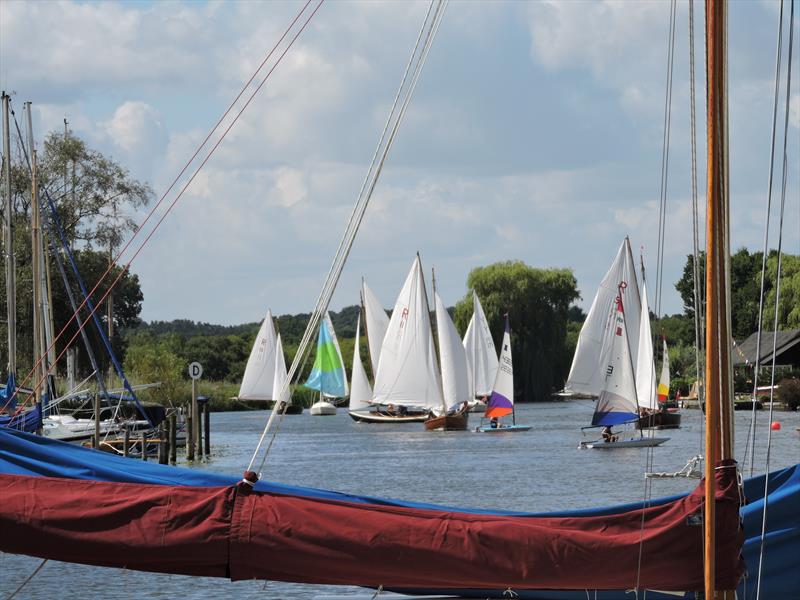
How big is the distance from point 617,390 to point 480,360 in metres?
25.5

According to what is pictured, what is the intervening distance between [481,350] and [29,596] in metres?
53.3

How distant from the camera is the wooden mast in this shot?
7.32m

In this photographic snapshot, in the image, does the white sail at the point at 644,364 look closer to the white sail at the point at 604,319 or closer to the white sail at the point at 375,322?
the white sail at the point at 604,319

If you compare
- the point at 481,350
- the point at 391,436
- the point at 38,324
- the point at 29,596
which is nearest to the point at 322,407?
the point at 481,350

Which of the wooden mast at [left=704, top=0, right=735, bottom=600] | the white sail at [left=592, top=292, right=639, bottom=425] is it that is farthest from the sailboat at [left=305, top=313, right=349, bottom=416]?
the wooden mast at [left=704, top=0, right=735, bottom=600]

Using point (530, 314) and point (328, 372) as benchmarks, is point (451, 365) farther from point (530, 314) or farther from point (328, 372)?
point (530, 314)

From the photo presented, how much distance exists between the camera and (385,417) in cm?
6931

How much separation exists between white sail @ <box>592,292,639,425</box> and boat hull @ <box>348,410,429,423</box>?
21.1 meters

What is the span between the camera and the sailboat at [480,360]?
70.1m

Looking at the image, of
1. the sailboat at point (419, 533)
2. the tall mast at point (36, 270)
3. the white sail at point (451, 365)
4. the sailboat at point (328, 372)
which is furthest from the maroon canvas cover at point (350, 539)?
the sailboat at point (328, 372)

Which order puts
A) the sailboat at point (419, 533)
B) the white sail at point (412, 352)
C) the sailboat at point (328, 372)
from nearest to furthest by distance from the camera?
the sailboat at point (419, 533) → the white sail at point (412, 352) → the sailboat at point (328, 372)

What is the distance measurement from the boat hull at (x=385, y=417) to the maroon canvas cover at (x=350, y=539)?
193 feet

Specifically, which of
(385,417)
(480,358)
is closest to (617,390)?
(385,417)

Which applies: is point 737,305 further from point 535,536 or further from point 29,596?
point 535,536
